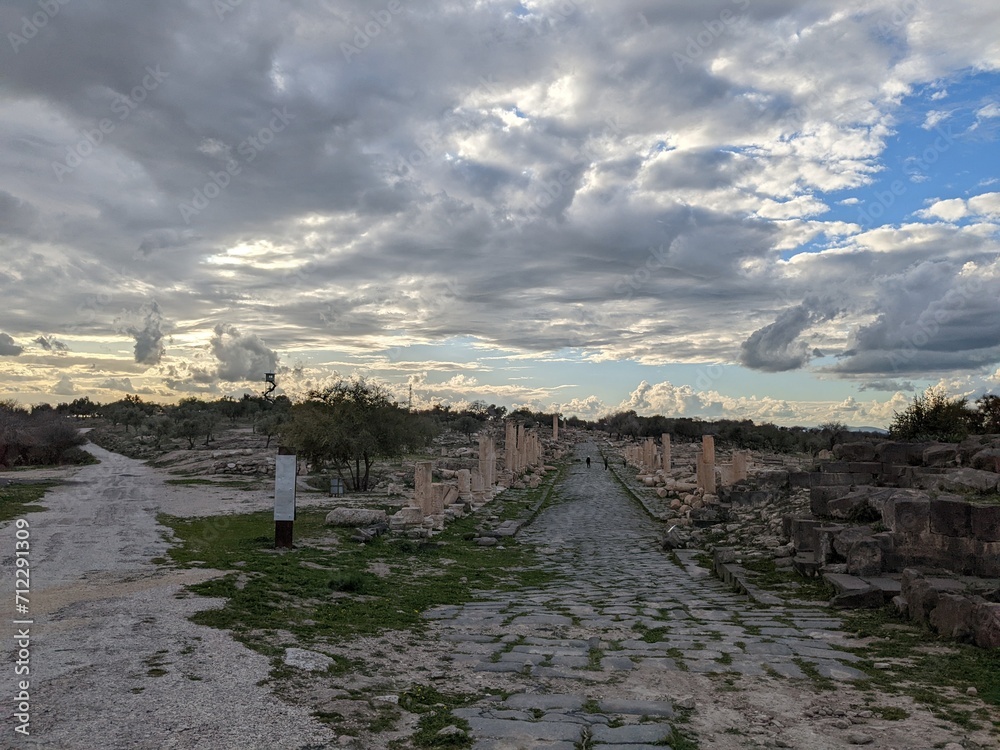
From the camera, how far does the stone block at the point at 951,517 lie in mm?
9844

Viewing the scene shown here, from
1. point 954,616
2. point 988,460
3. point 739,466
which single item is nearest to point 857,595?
point 954,616

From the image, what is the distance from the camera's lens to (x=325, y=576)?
33.1 feet

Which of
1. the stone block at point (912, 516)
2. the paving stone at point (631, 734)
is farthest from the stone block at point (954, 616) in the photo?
the paving stone at point (631, 734)

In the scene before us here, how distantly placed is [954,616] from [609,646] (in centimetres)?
344

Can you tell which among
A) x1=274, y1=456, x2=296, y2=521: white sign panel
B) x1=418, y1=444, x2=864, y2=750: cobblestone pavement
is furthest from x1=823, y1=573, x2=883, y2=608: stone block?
x1=274, y1=456, x2=296, y2=521: white sign panel

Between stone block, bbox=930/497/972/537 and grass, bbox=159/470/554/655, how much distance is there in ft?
20.1

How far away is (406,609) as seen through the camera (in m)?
8.97

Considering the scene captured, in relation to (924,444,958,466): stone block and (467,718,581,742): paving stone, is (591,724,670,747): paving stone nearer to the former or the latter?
(467,718,581,742): paving stone

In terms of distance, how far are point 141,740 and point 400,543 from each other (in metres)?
10.4

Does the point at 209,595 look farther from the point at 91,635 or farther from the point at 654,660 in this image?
the point at 654,660

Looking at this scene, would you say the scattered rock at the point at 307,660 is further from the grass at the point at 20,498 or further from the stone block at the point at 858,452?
the stone block at the point at 858,452

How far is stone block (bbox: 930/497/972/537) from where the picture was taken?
388 inches

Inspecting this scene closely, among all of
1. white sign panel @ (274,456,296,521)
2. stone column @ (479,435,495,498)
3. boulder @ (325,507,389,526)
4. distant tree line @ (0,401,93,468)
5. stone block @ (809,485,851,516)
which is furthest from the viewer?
distant tree line @ (0,401,93,468)

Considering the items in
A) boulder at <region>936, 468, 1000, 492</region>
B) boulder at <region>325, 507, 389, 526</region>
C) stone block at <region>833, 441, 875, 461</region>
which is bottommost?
boulder at <region>325, 507, 389, 526</region>
